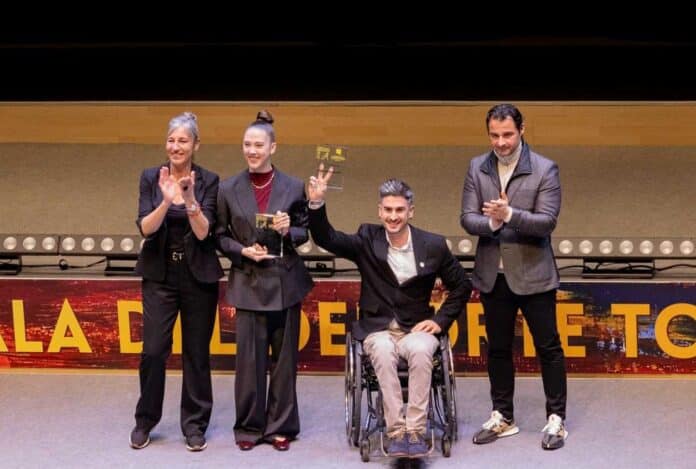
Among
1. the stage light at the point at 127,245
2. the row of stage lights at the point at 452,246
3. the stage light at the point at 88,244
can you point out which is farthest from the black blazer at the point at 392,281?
the stage light at the point at 88,244

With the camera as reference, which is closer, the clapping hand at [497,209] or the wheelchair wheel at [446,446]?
the clapping hand at [497,209]

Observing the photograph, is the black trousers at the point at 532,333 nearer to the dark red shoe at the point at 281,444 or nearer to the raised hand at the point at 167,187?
the dark red shoe at the point at 281,444

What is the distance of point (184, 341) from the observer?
4238 millimetres

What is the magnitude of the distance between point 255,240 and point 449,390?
975 mm

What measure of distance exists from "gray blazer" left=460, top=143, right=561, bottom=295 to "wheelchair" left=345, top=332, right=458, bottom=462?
1.25ft

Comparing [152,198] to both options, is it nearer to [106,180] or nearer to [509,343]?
[509,343]

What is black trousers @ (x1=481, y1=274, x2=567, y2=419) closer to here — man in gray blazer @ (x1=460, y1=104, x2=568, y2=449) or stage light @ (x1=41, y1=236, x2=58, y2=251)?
man in gray blazer @ (x1=460, y1=104, x2=568, y2=449)

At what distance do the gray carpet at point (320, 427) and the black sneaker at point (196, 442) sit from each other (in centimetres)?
3

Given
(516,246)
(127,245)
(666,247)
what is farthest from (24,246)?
(666,247)

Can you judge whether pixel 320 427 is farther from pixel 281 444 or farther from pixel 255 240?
pixel 255 240

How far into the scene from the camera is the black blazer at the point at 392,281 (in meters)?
4.21

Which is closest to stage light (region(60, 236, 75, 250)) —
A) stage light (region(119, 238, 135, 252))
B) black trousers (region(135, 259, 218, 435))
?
stage light (region(119, 238, 135, 252))

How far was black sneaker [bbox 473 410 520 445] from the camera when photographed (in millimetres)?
4262
